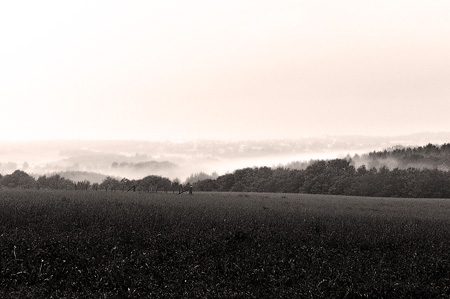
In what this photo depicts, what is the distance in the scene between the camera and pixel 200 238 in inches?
463

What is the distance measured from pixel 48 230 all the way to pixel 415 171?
83253 millimetres

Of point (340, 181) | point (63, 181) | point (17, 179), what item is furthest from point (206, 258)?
point (17, 179)

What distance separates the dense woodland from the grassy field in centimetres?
3810

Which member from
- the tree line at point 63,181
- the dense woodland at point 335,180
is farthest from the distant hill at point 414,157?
the tree line at point 63,181

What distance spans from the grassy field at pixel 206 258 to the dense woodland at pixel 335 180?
125 feet

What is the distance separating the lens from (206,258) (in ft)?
33.9

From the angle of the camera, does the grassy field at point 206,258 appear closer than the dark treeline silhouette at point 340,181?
Yes

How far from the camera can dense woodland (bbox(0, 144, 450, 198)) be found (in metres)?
69.0

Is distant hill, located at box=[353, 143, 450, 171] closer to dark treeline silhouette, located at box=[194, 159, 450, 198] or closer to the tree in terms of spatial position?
dark treeline silhouette, located at box=[194, 159, 450, 198]

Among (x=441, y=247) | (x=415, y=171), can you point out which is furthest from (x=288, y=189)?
(x=441, y=247)

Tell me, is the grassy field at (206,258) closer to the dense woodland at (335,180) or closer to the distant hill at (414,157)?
the dense woodland at (335,180)

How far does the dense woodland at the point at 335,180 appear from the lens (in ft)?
226

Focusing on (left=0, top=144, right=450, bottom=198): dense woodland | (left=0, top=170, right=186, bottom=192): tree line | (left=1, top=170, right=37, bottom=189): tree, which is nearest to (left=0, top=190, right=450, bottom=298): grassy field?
(left=0, top=144, right=450, bottom=198): dense woodland

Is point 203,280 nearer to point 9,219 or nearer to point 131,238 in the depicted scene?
point 131,238
